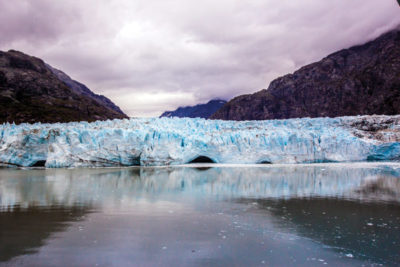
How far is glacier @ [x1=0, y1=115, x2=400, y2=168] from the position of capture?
56.7 ft

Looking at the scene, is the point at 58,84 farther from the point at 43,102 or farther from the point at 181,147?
the point at 181,147

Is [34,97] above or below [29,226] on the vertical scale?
above

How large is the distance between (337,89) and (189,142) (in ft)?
190

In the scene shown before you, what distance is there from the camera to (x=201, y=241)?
4.26 metres

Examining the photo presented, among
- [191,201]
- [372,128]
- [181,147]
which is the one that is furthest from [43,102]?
[191,201]

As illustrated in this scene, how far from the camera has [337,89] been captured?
67.9 metres

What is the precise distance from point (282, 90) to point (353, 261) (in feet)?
258

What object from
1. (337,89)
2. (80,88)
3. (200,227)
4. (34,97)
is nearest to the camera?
(200,227)

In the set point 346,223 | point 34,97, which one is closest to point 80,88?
point 34,97

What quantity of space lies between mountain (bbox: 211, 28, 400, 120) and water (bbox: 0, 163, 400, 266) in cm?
5298

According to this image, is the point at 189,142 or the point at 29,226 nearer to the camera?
the point at 29,226

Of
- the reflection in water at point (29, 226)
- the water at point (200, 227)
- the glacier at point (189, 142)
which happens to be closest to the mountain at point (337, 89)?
the glacier at point (189, 142)

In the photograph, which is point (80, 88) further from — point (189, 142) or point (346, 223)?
point (346, 223)

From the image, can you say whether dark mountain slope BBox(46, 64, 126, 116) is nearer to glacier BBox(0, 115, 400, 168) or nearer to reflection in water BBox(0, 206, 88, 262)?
glacier BBox(0, 115, 400, 168)
